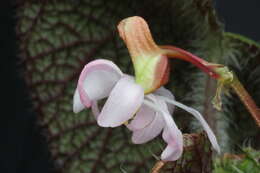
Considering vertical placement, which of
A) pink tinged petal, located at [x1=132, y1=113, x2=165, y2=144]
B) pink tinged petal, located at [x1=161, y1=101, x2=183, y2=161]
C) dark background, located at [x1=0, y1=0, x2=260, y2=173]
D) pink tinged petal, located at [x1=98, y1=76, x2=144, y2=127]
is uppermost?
pink tinged petal, located at [x1=98, y1=76, x2=144, y2=127]

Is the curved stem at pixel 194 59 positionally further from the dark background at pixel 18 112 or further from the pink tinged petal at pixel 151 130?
the dark background at pixel 18 112

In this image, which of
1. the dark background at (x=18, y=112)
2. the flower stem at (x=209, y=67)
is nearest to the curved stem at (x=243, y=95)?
the flower stem at (x=209, y=67)

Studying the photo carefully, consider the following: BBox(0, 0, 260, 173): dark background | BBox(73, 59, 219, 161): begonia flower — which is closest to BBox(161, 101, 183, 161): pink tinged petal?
BBox(73, 59, 219, 161): begonia flower

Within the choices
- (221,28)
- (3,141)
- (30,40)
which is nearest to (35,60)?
(30,40)

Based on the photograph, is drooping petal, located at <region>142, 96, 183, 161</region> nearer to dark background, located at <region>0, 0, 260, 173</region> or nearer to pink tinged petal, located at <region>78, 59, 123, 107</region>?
pink tinged petal, located at <region>78, 59, 123, 107</region>

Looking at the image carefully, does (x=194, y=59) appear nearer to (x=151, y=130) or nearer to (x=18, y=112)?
(x=151, y=130)

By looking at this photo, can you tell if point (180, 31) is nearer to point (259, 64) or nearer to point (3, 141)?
point (259, 64)

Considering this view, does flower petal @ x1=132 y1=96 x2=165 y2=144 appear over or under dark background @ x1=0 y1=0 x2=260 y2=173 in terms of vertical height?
over
